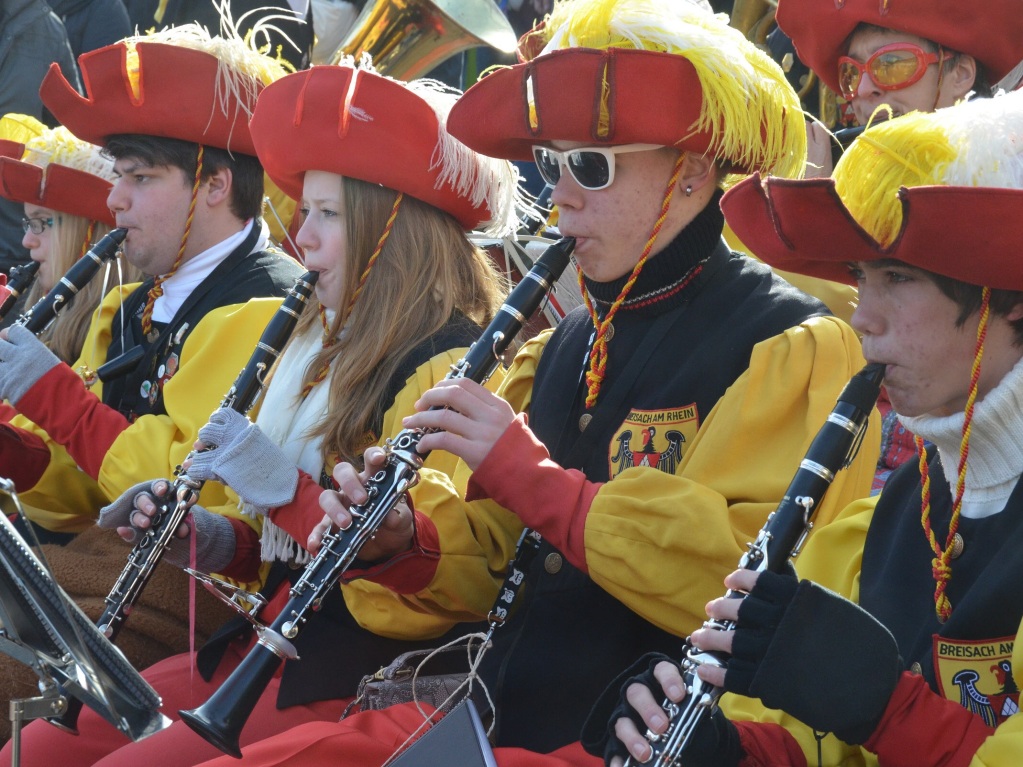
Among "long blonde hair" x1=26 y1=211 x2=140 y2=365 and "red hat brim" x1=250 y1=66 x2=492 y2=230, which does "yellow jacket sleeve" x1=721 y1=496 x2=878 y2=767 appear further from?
"long blonde hair" x1=26 y1=211 x2=140 y2=365

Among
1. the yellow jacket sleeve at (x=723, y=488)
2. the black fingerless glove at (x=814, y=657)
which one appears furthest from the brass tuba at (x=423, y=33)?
the black fingerless glove at (x=814, y=657)

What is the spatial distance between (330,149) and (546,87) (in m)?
0.91

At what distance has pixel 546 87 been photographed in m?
2.72

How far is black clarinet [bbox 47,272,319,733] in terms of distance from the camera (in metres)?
3.21

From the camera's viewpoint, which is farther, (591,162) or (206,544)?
(206,544)

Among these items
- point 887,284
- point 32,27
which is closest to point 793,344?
point 887,284

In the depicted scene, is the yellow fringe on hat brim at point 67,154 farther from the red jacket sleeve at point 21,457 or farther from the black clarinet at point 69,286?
the red jacket sleeve at point 21,457

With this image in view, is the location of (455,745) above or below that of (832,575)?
below

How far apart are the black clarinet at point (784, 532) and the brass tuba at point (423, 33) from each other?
11.9 feet

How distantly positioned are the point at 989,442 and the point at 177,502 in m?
2.02

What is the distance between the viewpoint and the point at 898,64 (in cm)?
369

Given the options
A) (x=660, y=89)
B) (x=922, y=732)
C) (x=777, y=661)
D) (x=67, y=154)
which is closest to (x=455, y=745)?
(x=777, y=661)

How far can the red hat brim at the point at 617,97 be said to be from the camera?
265cm

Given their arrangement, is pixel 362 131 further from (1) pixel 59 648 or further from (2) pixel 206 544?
(1) pixel 59 648
